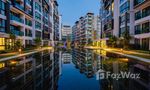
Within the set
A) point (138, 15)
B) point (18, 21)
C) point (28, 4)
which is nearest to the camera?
point (138, 15)

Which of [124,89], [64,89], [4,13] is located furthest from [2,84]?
[4,13]

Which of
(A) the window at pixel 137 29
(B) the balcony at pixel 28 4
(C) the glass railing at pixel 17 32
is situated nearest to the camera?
(C) the glass railing at pixel 17 32

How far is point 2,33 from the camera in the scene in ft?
121

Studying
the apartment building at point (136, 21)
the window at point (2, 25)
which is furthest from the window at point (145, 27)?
the window at point (2, 25)

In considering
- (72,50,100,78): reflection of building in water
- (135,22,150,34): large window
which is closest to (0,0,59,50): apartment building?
(72,50,100,78): reflection of building in water

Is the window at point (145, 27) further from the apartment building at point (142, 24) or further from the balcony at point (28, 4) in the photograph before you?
the balcony at point (28, 4)

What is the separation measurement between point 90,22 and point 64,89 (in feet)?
479

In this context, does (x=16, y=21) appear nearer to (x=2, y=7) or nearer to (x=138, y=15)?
(x=2, y=7)

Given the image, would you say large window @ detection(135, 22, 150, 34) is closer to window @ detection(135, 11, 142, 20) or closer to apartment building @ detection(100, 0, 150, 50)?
apartment building @ detection(100, 0, 150, 50)

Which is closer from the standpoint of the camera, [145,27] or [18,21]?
[145,27]

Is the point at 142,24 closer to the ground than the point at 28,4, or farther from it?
closer to the ground

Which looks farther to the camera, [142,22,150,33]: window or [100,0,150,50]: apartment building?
[100,0,150,50]: apartment building

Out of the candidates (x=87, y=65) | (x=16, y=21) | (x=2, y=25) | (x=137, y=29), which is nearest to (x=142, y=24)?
(x=137, y=29)

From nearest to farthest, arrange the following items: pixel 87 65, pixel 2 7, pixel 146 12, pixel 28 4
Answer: pixel 87 65 < pixel 2 7 < pixel 146 12 < pixel 28 4
